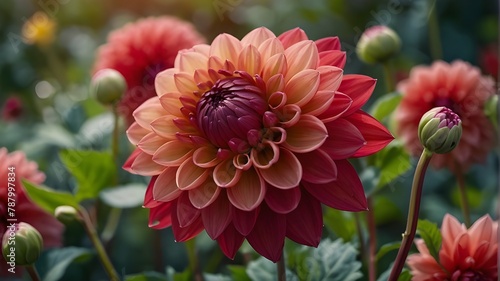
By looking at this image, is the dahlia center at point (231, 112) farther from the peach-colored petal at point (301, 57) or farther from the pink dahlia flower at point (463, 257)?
the pink dahlia flower at point (463, 257)

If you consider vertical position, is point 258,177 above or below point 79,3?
above

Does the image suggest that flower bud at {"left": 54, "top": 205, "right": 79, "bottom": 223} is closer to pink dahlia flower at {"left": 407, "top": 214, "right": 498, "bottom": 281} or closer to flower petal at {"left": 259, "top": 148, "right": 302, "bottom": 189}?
flower petal at {"left": 259, "top": 148, "right": 302, "bottom": 189}

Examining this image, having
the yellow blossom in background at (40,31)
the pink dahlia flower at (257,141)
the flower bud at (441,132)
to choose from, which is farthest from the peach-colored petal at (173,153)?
the yellow blossom in background at (40,31)

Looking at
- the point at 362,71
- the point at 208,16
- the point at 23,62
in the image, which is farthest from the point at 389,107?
the point at 23,62

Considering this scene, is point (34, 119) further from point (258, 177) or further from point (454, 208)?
point (258, 177)

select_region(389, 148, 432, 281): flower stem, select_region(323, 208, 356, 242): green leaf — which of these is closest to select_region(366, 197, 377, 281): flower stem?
select_region(323, 208, 356, 242): green leaf

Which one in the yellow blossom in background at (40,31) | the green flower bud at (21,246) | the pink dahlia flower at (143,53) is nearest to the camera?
the green flower bud at (21,246)
